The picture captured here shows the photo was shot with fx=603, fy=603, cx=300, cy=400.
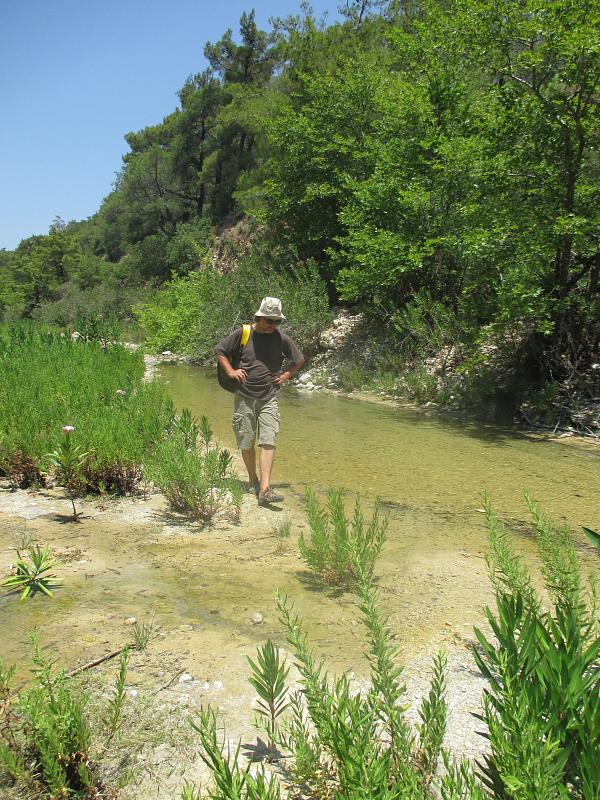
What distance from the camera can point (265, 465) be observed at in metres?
6.27

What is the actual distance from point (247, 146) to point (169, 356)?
22253 millimetres

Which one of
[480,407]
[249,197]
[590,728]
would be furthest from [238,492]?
[249,197]

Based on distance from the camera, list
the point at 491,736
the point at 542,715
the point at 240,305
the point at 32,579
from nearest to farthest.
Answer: the point at 491,736 < the point at 542,715 < the point at 32,579 < the point at 240,305

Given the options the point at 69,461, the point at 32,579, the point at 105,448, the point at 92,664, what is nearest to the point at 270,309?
the point at 105,448

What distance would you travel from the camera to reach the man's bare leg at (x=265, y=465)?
6.15 metres

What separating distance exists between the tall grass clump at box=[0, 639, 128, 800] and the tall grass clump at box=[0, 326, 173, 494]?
3570 mm

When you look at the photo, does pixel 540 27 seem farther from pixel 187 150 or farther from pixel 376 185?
pixel 187 150

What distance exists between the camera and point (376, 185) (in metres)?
15.4

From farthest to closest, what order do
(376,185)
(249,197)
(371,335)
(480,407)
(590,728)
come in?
(249,197) < (371,335) < (376,185) < (480,407) < (590,728)

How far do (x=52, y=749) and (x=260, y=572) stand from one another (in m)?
2.27

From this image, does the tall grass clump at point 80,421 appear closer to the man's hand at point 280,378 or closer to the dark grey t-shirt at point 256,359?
the dark grey t-shirt at point 256,359

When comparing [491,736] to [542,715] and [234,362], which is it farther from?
[234,362]

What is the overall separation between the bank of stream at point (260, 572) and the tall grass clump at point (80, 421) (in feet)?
0.96

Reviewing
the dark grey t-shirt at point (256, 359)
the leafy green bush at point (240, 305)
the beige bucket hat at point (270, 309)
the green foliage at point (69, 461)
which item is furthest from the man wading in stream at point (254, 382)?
the leafy green bush at point (240, 305)
